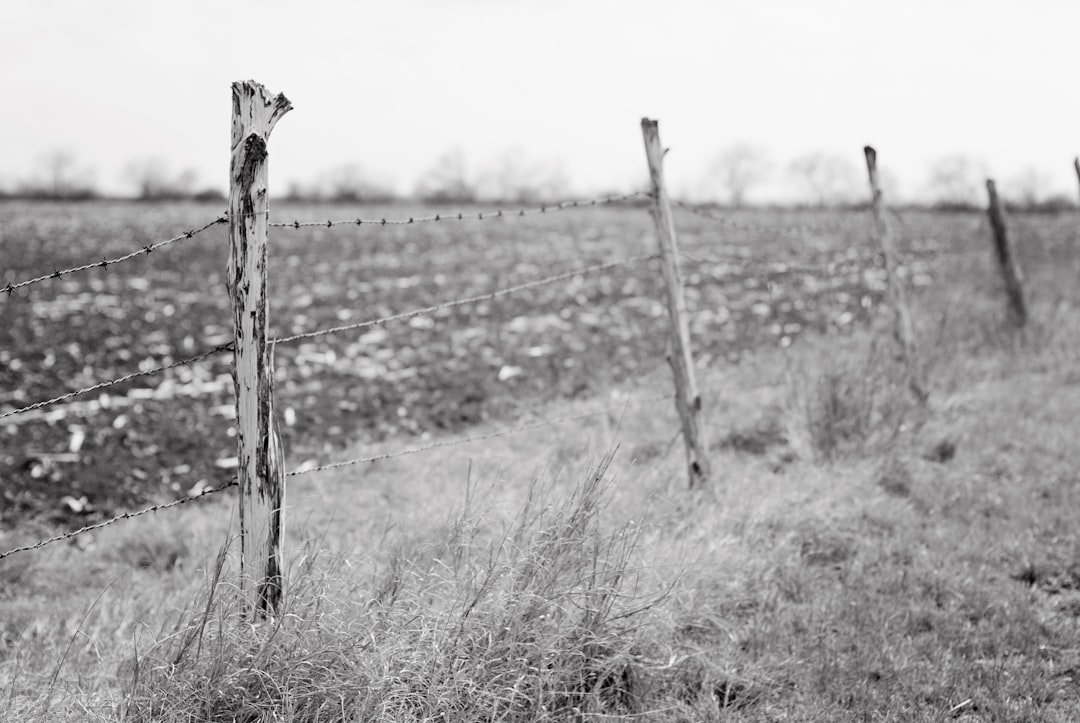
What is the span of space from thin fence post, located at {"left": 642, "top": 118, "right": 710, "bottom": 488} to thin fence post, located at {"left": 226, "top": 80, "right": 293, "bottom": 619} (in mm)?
2946

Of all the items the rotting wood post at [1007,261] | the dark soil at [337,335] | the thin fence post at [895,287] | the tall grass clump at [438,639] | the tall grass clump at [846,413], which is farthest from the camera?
the rotting wood post at [1007,261]

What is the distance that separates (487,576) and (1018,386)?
727cm

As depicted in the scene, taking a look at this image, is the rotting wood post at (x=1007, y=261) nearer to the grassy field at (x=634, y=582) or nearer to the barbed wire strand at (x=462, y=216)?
the grassy field at (x=634, y=582)

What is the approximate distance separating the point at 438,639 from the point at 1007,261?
34.2 ft

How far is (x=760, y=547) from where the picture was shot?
4.98m

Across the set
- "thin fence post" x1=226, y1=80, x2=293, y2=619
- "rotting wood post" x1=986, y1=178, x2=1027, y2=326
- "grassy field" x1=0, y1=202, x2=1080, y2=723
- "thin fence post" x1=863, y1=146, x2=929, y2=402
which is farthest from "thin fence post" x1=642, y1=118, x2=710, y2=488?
"rotting wood post" x1=986, y1=178, x2=1027, y2=326

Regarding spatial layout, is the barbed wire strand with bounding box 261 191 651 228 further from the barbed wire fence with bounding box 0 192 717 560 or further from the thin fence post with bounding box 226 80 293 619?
the thin fence post with bounding box 226 80 293 619

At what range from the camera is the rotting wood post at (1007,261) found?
440 inches

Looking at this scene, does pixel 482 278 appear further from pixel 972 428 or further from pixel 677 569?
pixel 677 569

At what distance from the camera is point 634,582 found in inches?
161

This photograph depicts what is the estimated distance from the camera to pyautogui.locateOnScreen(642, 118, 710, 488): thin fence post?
582cm

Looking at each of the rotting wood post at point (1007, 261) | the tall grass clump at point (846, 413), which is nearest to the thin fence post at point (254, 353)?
the tall grass clump at point (846, 413)

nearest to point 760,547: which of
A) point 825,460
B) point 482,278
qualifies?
point 825,460

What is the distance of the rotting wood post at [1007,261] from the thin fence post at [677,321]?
7.17 meters
